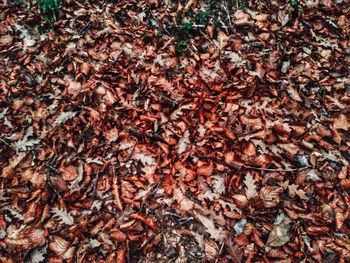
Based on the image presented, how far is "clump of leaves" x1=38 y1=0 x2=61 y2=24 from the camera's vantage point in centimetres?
384

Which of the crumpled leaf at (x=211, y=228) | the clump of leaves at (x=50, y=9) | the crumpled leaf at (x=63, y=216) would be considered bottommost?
the crumpled leaf at (x=63, y=216)

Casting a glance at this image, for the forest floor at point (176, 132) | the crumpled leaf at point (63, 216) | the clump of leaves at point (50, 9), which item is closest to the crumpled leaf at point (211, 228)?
the forest floor at point (176, 132)

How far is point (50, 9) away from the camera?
3896mm

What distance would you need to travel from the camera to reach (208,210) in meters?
2.42

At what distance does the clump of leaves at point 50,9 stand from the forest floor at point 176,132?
85 mm

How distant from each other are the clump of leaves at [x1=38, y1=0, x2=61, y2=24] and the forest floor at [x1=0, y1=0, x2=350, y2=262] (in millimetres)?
85

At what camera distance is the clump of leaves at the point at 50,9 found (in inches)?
151

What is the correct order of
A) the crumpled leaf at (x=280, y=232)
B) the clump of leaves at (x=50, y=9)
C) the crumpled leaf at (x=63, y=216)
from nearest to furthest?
the crumpled leaf at (x=280, y=232) → the crumpled leaf at (x=63, y=216) → the clump of leaves at (x=50, y=9)

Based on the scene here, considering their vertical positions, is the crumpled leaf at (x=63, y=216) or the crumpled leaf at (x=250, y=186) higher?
the crumpled leaf at (x=250, y=186)

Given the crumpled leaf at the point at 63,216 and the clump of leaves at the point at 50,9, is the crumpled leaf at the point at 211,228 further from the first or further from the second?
the clump of leaves at the point at 50,9

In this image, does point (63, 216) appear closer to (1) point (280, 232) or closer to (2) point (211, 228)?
(2) point (211, 228)

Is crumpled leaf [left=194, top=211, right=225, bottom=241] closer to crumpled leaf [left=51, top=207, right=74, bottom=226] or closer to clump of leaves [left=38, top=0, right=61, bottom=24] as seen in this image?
crumpled leaf [left=51, top=207, right=74, bottom=226]

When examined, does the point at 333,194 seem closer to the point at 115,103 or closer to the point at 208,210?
the point at 208,210

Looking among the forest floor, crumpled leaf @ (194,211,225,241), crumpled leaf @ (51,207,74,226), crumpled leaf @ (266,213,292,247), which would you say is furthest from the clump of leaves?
crumpled leaf @ (266,213,292,247)
